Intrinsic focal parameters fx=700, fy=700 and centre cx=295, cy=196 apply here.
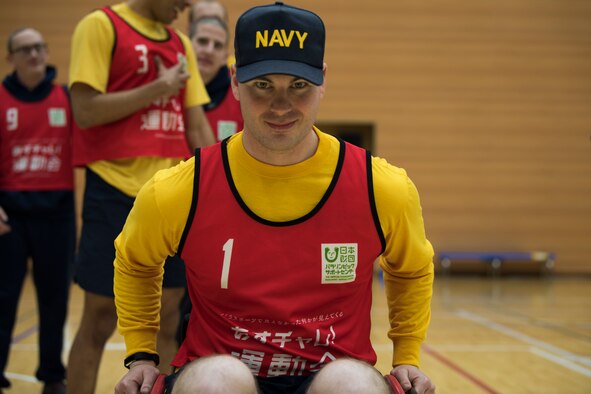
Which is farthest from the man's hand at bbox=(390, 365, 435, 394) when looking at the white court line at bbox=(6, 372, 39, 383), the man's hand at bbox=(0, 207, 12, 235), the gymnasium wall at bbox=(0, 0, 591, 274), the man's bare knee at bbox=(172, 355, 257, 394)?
the gymnasium wall at bbox=(0, 0, 591, 274)

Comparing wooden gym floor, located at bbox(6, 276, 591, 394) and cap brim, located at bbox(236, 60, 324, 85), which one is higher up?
cap brim, located at bbox(236, 60, 324, 85)

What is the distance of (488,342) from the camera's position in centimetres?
559

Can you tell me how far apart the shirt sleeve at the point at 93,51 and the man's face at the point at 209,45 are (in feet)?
3.54

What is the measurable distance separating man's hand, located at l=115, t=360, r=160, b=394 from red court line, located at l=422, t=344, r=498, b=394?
263 centimetres

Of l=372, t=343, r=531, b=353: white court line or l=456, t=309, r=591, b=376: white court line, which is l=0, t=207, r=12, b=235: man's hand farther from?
l=456, t=309, r=591, b=376: white court line

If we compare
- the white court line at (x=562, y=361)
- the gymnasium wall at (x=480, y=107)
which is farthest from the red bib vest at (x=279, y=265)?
the gymnasium wall at (x=480, y=107)

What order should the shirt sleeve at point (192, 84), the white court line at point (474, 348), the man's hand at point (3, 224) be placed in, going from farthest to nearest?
the white court line at point (474, 348) → the man's hand at point (3, 224) → the shirt sleeve at point (192, 84)

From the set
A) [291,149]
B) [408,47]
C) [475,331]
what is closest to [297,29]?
[291,149]

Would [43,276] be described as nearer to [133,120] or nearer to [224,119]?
[224,119]

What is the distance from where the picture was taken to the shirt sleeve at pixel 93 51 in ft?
8.53

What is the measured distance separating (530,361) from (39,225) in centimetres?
334

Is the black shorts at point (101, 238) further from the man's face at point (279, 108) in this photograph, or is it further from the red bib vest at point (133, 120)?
the man's face at point (279, 108)

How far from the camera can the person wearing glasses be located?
371cm

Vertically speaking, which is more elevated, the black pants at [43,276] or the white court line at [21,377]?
the black pants at [43,276]
